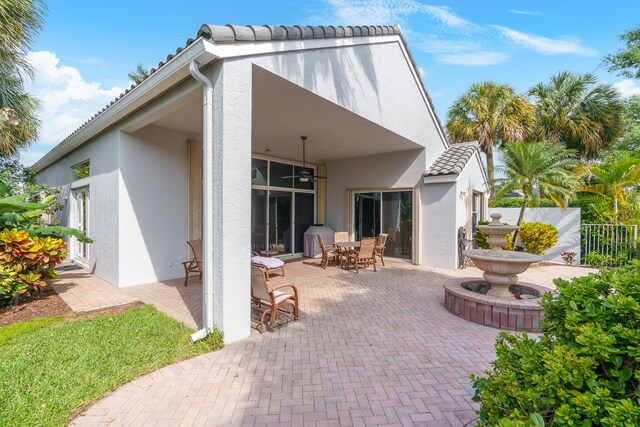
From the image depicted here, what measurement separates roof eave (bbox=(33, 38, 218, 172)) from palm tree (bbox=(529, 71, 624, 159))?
1793 cm

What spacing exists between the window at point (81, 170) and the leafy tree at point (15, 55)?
1.72 meters

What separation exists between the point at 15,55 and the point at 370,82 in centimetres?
886

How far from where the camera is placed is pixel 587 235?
10758 mm

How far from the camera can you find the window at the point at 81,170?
29.9ft

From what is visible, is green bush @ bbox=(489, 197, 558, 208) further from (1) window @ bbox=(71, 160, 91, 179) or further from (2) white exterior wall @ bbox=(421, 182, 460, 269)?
(1) window @ bbox=(71, 160, 91, 179)

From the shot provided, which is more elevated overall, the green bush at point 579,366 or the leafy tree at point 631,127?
the leafy tree at point 631,127

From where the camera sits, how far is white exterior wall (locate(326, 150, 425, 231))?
1045 cm

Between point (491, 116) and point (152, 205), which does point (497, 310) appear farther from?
point (491, 116)

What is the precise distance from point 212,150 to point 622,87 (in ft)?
70.8

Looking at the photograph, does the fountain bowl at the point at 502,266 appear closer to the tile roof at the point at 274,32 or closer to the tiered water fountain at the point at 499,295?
the tiered water fountain at the point at 499,295

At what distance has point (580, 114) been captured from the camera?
15375 mm

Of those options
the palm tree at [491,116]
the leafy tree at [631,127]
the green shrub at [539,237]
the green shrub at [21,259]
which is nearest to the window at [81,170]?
the green shrub at [21,259]

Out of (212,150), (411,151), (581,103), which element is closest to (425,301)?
(212,150)

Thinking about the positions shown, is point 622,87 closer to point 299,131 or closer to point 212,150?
point 299,131
